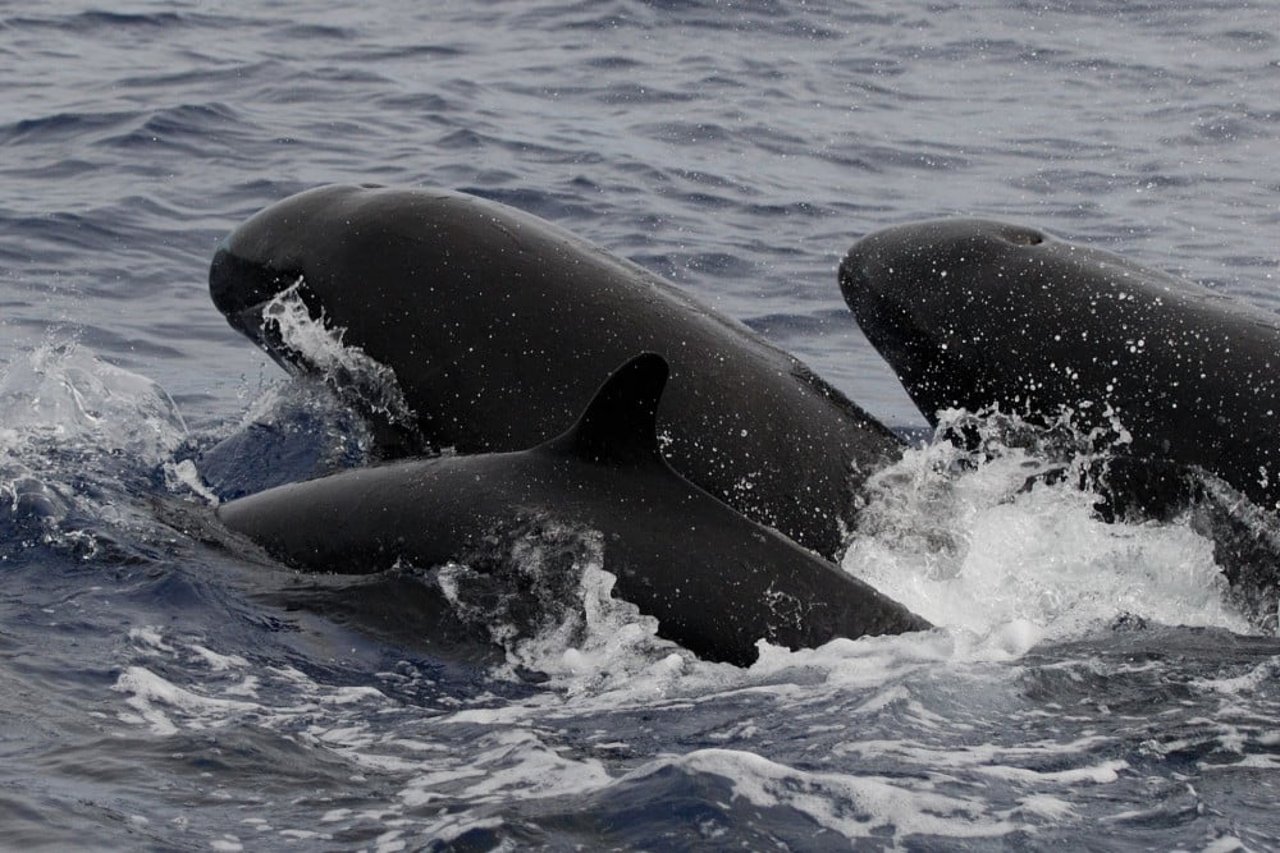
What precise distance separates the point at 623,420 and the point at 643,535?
0.53m

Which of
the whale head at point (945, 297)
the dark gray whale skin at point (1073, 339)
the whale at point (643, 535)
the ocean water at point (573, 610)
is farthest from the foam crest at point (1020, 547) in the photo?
the whale at point (643, 535)

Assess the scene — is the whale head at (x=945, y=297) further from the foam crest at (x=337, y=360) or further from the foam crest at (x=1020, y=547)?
the foam crest at (x=337, y=360)

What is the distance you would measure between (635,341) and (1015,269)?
2.04 metres

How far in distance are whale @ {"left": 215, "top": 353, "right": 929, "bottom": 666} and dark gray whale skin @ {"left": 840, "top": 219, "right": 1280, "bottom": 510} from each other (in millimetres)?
1995

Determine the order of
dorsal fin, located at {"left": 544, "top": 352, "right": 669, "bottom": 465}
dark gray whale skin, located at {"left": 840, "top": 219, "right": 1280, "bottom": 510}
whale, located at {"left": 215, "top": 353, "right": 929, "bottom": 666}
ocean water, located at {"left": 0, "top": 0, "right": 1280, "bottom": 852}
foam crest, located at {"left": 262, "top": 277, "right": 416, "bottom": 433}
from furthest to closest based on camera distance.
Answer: foam crest, located at {"left": 262, "top": 277, "right": 416, "bottom": 433}
dark gray whale skin, located at {"left": 840, "top": 219, "right": 1280, "bottom": 510}
whale, located at {"left": 215, "top": 353, "right": 929, "bottom": 666}
dorsal fin, located at {"left": 544, "top": 352, "right": 669, "bottom": 465}
ocean water, located at {"left": 0, "top": 0, "right": 1280, "bottom": 852}

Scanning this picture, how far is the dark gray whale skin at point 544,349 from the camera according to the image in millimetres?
9383

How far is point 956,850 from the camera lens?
20.5ft

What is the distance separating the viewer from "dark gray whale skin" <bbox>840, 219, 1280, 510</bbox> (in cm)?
918

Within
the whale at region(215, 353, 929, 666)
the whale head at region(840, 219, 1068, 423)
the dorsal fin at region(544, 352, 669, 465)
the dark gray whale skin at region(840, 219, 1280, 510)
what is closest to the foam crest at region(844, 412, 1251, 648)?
the dark gray whale skin at region(840, 219, 1280, 510)

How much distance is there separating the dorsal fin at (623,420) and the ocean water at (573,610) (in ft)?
1.68

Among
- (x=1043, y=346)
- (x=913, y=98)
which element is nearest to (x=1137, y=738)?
(x=1043, y=346)

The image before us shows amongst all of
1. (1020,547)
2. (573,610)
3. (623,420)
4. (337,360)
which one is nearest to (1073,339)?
(1020,547)

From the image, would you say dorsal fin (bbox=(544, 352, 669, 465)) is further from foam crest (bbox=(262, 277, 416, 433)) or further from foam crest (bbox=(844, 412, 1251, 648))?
foam crest (bbox=(262, 277, 416, 433))

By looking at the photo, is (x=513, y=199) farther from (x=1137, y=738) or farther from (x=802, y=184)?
(x=1137, y=738)
